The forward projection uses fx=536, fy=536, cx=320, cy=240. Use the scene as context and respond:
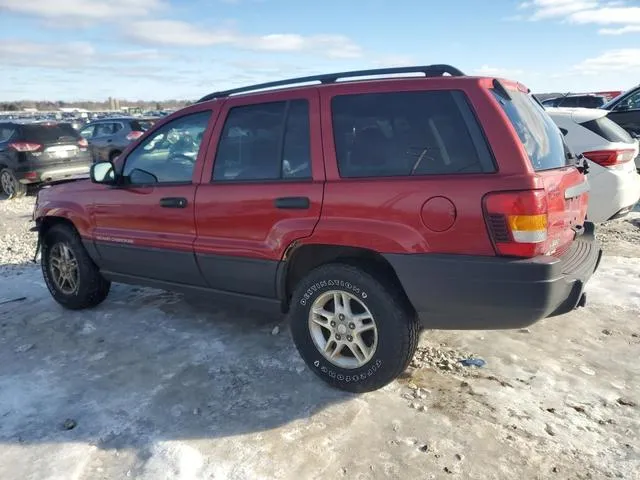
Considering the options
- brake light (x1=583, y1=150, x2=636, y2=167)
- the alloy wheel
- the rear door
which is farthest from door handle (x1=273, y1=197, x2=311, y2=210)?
brake light (x1=583, y1=150, x2=636, y2=167)

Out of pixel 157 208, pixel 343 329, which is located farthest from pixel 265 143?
pixel 343 329

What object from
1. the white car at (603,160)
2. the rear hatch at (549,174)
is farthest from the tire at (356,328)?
the white car at (603,160)

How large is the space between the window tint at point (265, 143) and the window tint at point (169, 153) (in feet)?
0.92

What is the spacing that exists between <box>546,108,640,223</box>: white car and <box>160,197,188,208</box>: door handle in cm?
396

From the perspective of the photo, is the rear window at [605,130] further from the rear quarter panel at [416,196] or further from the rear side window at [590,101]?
the rear side window at [590,101]

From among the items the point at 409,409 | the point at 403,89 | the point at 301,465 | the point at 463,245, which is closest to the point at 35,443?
the point at 301,465

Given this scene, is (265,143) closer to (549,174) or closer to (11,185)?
(549,174)

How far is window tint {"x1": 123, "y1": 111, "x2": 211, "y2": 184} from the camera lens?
4.02 metres

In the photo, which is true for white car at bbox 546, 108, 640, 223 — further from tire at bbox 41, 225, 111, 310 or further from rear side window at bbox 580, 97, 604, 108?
rear side window at bbox 580, 97, 604, 108

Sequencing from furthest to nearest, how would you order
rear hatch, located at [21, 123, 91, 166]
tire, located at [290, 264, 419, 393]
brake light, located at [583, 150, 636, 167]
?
rear hatch, located at [21, 123, 91, 166] < brake light, located at [583, 150, 636, 167] < tire, located at [290, 264, 419, 393]

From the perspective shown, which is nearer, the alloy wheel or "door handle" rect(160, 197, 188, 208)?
the alloy wheel

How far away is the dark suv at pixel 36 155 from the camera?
1144 centimetres

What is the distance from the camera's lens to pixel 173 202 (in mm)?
4004

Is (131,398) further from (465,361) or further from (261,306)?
(465,361)
